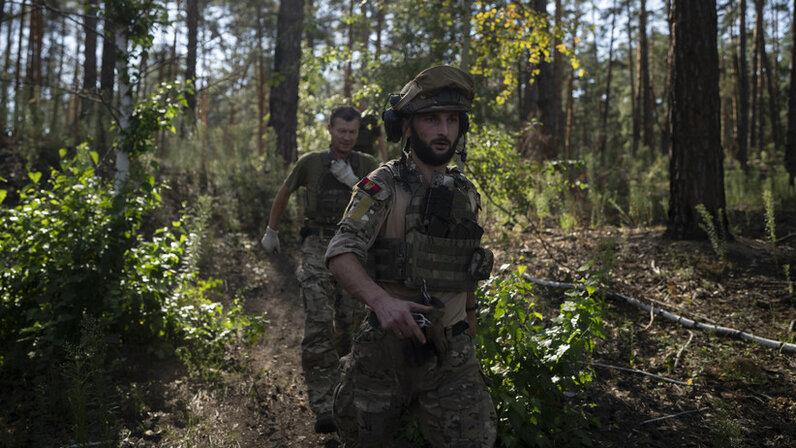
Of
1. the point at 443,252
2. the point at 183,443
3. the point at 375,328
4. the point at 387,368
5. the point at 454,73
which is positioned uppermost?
the point at 454,73

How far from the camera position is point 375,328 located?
284cm

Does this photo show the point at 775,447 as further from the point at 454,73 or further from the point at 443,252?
the point at 454,73

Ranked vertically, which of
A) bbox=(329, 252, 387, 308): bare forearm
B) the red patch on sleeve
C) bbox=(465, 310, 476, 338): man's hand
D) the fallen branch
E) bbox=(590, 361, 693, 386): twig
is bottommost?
bbox=(590, 361, 693, 386): twig

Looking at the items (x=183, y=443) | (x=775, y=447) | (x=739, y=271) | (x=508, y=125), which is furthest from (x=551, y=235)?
(x=508, y=125)

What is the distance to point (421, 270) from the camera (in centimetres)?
280

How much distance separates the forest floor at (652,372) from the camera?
4.23 meters

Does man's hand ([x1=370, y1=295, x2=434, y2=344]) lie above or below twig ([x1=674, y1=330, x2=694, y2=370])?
above

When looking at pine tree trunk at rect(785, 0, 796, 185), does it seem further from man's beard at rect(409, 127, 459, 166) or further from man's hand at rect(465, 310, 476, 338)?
man's beard at rect(409, 127, 459, 166)

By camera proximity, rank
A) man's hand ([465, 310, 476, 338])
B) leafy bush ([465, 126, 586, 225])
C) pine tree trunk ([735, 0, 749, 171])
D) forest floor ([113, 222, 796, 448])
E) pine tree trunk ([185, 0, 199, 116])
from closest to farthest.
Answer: man's hand ([465, 310, 476, 338]) < forest floor ([113, 222, 796, 448]) < pine tree trunk ([185, 0, 199, 116]) < leafy bush ([465, 126, 586, 225]) < pine tree trunk ([735, 0, 749, 171])

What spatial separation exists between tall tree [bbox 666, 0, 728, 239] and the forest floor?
1.77 ft

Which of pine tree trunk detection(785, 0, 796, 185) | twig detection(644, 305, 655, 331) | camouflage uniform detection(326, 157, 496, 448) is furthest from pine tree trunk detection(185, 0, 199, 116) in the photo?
pine tree trunk detection(785, 0, 796, 185)

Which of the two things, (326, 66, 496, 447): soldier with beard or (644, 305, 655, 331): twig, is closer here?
(326, 66, 496, 447): soldier with beard

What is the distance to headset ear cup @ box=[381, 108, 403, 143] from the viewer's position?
3006 millimetres

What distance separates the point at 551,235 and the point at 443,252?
6492 mm
